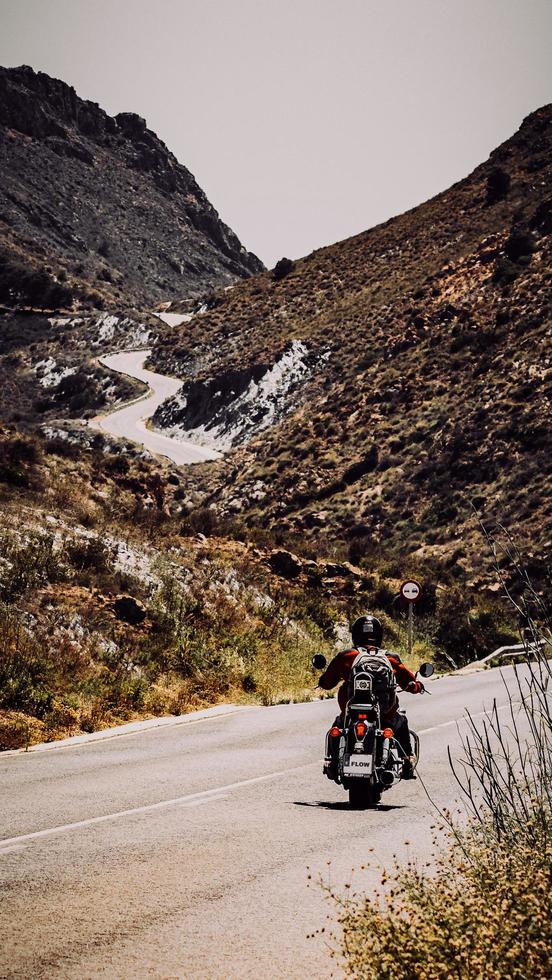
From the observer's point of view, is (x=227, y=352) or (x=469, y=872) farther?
(x=227, y=352)

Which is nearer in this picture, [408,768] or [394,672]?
[408,768]

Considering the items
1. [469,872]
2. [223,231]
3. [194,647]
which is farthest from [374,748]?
[223,231]

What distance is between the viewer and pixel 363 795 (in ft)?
26.7

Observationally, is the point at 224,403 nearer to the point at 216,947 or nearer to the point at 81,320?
the point at 81,320

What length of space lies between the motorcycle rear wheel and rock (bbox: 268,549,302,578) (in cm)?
1742

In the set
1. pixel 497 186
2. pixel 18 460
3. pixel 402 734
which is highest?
pixel 497 186

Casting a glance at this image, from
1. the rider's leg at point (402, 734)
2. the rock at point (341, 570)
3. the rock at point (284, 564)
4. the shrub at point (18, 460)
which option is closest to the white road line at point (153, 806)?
the rider's leg at point (402, 734)

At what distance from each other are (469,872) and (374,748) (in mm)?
3413

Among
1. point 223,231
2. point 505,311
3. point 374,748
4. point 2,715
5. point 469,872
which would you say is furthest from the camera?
point 223,231

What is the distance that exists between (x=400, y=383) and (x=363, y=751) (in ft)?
165

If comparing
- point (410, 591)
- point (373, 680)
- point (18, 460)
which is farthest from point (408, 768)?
point (18, 460)

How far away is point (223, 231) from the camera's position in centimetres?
19425

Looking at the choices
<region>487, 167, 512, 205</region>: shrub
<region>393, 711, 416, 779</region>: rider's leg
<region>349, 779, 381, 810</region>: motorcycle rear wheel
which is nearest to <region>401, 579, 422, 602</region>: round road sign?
<region>393, 711, 416, 779</region>: rider's leg

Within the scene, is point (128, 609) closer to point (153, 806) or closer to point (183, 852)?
point (153, 806)
